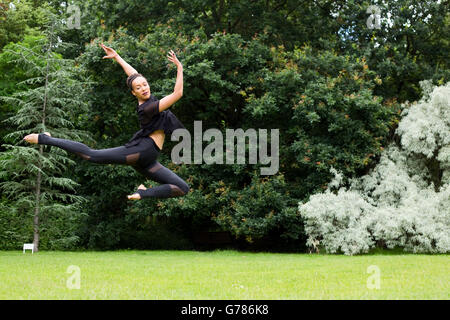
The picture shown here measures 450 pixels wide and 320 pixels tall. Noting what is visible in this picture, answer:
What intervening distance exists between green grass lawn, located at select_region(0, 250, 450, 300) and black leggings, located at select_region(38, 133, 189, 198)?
5.76 ft

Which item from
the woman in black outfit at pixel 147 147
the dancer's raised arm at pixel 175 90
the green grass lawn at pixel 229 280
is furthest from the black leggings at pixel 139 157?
the green grass lawn at pixel 229 280

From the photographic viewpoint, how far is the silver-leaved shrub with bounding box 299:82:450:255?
52.7ft

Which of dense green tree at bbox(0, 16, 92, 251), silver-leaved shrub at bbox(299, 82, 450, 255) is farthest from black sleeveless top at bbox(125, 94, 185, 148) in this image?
dense green tree at bbox(0, 16, 92, 251)

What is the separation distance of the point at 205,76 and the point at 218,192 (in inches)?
154

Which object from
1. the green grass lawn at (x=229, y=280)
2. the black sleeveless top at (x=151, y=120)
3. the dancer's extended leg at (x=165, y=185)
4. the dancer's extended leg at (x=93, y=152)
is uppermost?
the black sleeveless top at (x=151, y=120)

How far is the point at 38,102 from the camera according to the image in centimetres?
1867

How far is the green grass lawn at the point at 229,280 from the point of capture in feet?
26.7

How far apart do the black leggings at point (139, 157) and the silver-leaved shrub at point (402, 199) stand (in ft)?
33.7

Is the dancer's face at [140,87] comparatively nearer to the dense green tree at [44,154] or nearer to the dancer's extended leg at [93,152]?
the dancer's extended leg at [93,152]

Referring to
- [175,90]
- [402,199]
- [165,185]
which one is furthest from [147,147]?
[402,199]

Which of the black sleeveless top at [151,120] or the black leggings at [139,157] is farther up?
the black sleeveless top at [151,120]

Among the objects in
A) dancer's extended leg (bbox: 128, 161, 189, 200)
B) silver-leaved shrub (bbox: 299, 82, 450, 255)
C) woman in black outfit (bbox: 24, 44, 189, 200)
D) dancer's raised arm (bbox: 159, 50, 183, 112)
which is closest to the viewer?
dancer's raised arm (bbox: 159, 50, 183, 112)

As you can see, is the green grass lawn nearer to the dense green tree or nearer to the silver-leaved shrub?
the silver-leaved shrub

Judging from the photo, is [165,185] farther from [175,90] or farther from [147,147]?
[175,90]
